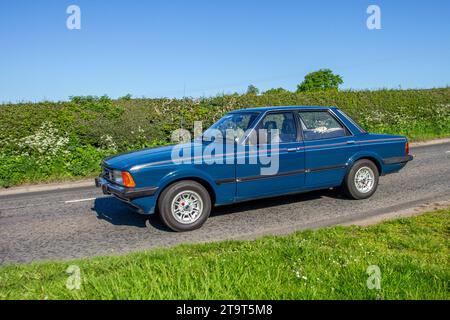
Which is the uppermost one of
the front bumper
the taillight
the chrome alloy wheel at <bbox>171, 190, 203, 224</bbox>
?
the taillight

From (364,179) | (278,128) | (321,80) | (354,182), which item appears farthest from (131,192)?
(321,80)

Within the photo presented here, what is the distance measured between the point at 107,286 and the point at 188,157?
2533 millimetres

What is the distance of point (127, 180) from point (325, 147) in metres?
3.35

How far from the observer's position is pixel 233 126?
21.3ft

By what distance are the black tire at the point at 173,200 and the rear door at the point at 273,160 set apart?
58 centimetres

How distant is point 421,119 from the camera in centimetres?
2023

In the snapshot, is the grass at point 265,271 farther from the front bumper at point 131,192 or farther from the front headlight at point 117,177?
the front headlight at point 117,177

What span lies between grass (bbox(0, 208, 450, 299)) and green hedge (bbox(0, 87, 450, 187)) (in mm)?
7676

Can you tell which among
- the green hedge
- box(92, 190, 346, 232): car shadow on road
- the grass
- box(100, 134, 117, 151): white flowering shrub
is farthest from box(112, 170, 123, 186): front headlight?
box(100, 134, 117, 151): white flowering shrub

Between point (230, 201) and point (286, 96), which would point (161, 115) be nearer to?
point (286, 96)

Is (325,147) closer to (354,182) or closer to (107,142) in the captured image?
(354,182)

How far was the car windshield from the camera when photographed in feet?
20.5

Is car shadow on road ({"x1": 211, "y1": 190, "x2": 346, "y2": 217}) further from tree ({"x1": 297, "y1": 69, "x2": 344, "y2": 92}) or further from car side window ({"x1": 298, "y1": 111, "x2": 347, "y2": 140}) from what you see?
tree ({"x1": 297, "y1": 69, "x2": 344, "y2": 92})

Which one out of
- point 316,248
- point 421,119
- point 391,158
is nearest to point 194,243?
point 316,248
